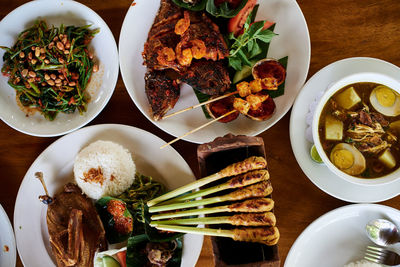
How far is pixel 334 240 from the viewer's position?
2121 millimetres

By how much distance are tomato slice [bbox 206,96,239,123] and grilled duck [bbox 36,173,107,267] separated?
0.89 meters

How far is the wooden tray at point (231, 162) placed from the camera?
1.65 m

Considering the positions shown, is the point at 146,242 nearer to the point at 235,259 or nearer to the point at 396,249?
the point at 235,259

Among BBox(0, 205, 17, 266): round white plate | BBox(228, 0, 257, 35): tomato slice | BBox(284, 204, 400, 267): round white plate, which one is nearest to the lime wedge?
BBox(284, 204, 400, 267): round white plate

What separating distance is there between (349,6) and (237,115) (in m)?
0.97

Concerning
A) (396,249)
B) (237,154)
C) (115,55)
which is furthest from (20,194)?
(396,249)

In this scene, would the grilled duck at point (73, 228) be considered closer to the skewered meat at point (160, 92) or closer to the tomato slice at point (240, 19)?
the skewered meat at point (160, 92)

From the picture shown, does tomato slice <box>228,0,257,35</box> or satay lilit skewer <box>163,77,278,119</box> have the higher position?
tomato slice <box>228,0,257,35</box>

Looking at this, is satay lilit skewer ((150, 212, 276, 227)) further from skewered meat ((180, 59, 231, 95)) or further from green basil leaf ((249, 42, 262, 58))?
green basil leaf ((249, 42, 262, 58))

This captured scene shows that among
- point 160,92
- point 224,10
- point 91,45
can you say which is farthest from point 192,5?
point 91,45

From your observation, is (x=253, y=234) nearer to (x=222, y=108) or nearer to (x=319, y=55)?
(x=222, y=108)

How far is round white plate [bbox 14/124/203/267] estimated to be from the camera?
2164 mm

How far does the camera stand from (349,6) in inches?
88.0

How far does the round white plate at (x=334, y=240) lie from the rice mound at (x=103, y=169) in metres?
1.06
